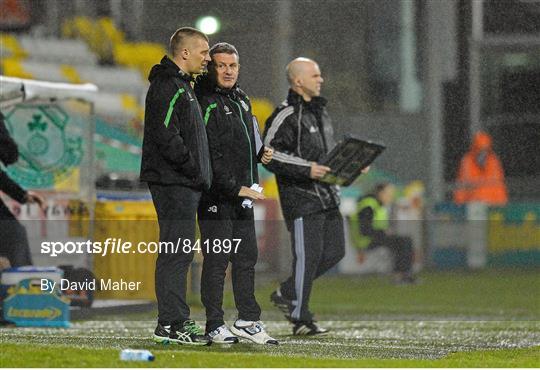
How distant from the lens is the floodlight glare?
12.2m

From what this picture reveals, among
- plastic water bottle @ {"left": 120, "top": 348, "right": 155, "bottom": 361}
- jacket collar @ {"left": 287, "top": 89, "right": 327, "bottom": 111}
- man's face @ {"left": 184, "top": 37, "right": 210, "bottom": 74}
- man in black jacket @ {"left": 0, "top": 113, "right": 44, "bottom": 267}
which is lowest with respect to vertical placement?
plastic water bottle @ {"left": 120, "top": 348, "right": 155, "bottom": 361}

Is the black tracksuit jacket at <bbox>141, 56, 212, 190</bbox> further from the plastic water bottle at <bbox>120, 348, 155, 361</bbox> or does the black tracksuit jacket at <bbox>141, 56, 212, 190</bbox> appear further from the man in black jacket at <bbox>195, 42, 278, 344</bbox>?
the plastic water bottle at <bbox>120, 348, 155, 361</bbox>

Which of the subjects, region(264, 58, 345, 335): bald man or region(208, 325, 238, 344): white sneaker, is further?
region(264, 58, 345, 335): bald man

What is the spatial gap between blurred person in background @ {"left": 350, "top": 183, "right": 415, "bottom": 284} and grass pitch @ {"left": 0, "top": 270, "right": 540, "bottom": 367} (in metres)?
0.81

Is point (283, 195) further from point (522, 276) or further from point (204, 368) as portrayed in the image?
point (522, 276)

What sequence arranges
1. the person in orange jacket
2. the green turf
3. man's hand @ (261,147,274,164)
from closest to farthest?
the green turf → man's hand @ (261,147,274,164) → the person in orange jacket

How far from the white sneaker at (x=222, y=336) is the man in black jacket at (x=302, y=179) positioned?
1.37 m

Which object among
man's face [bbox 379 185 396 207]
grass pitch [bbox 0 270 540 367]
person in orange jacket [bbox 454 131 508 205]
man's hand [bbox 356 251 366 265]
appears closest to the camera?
grass pitch [bbox 0 270 540 367]

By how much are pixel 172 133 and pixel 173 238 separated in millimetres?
522

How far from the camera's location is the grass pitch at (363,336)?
293 inches

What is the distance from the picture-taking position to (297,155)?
9.61m

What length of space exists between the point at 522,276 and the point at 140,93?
4.48 metres

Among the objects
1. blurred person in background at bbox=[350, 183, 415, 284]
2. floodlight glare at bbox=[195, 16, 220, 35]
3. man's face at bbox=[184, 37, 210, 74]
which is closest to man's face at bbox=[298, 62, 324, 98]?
man's face at bbox=[184, 37, 210, 74]

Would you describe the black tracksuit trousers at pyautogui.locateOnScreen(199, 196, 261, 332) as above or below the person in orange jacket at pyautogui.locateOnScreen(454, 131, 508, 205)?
above
